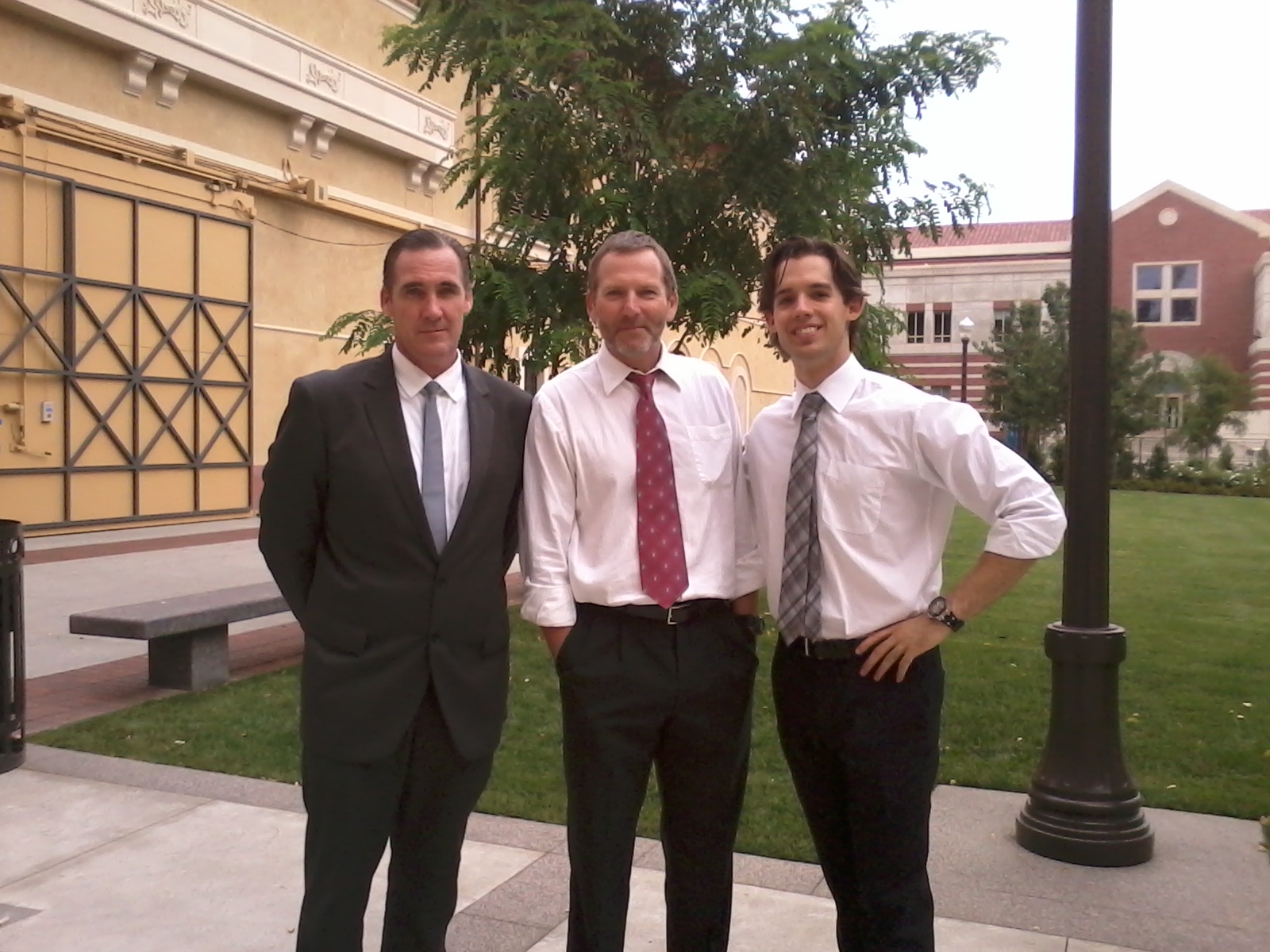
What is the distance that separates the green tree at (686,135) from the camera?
759cm

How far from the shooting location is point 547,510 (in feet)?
9.47

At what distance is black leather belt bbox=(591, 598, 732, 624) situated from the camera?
2822mm

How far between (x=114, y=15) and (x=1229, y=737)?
14506 mm

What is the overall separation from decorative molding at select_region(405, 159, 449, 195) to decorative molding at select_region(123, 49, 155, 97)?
5.34m

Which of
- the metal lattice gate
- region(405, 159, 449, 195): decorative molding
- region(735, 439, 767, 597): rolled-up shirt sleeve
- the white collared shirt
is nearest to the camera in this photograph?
the white collared shirt

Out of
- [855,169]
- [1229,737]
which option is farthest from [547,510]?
[855,169]

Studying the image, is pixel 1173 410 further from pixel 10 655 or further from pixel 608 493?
pixel 608 493

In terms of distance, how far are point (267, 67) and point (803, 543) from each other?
16370 mm

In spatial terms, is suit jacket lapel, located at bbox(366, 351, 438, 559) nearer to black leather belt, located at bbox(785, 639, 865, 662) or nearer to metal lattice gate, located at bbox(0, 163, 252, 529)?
black leather belt, located at bbox(785, 639, 865, 662)

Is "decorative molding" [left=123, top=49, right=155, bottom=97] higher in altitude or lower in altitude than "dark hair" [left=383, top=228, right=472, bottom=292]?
higher

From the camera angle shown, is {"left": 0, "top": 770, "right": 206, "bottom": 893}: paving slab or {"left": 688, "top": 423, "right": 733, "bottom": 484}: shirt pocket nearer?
{"left": 688, "top": 423, "right": 733, "bottom": 484}: shirt pocket

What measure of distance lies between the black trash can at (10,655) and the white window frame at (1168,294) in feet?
183

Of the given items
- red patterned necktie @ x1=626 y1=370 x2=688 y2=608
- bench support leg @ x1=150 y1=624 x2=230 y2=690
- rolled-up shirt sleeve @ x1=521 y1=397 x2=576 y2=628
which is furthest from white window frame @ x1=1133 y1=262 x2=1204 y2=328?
rolled-up shirt sleeve @ x1=521 y1=397 x2=576 y2=628

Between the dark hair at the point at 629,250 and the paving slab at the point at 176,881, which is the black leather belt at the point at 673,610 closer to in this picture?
the dark hair at the point at 629,250
